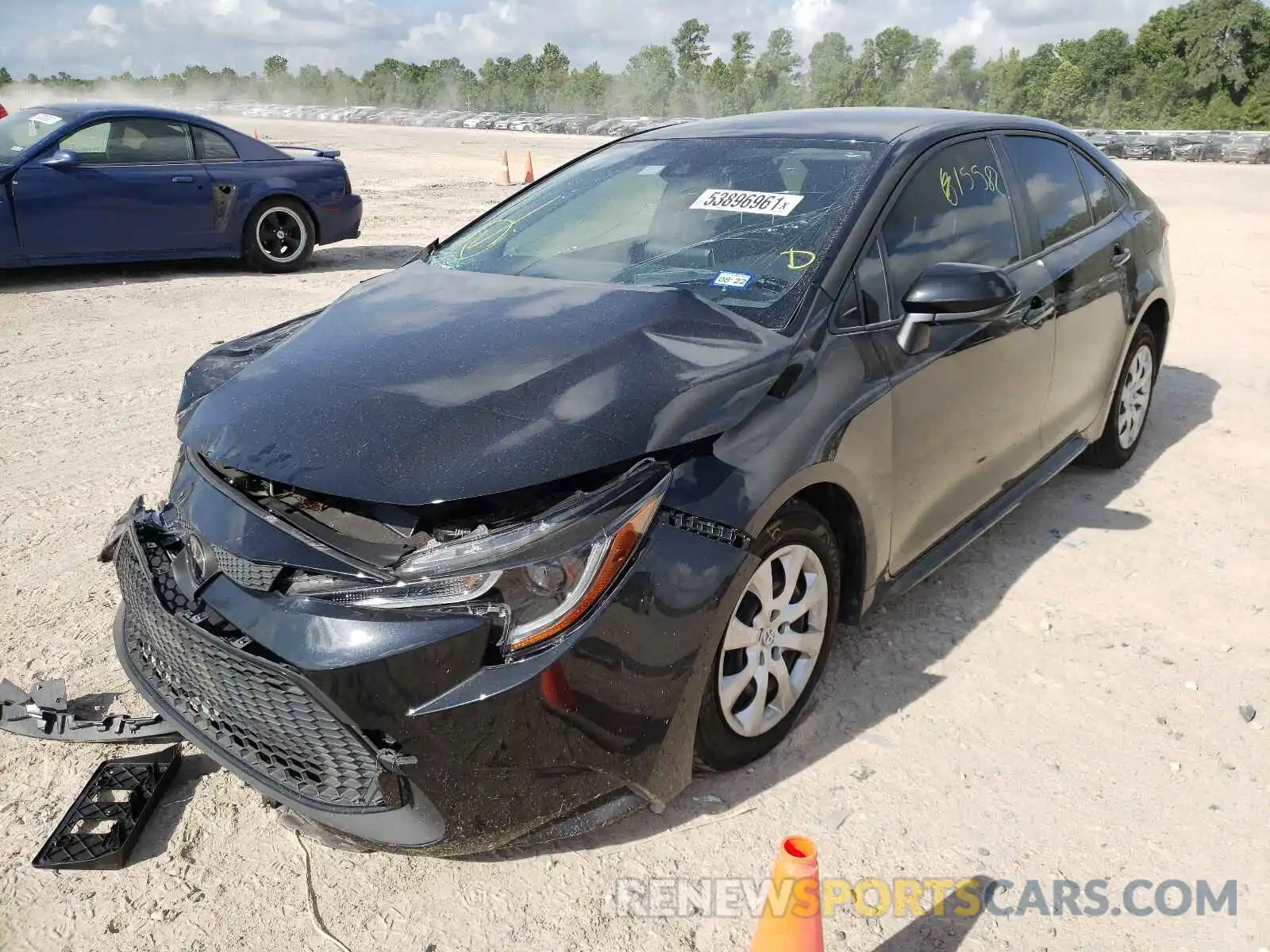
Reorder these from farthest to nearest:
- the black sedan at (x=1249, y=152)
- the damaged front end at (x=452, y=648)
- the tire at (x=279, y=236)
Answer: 1. the black sedan at (x=1249, y=152)
2. the tire at (x=279, y=236)
3. the damaged front end at (x=452, y=648)

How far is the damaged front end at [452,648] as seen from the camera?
2.10 m

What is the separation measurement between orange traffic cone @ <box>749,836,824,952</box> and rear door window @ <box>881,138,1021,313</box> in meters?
1.74

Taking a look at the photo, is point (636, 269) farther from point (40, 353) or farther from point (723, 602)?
point (40, 353)

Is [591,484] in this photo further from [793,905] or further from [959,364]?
[959,364]

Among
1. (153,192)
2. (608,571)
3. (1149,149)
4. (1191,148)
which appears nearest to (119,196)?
(153,192)

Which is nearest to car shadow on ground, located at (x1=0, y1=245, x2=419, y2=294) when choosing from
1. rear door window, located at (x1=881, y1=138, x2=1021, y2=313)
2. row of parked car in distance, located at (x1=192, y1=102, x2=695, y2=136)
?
rear door window, located at (x1=881, y1=138, x2=1021, y2=313)

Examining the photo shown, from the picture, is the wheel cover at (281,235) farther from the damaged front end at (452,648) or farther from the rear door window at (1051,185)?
the damaged front end at (452,648)

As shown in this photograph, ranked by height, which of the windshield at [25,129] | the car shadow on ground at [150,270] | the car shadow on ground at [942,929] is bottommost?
the car shadow on ground at [942,929]

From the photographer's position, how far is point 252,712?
229 centimetres

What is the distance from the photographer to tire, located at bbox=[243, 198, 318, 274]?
942 centimetres

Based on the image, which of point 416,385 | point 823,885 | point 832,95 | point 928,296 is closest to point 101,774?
point 416,385

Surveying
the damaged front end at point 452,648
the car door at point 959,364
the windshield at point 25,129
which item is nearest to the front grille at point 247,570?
the damaged front end at point 452,648

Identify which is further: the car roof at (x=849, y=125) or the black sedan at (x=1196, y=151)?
the black sedan at (x=1196, y=151)

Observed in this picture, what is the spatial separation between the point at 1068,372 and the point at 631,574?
2.64 m
